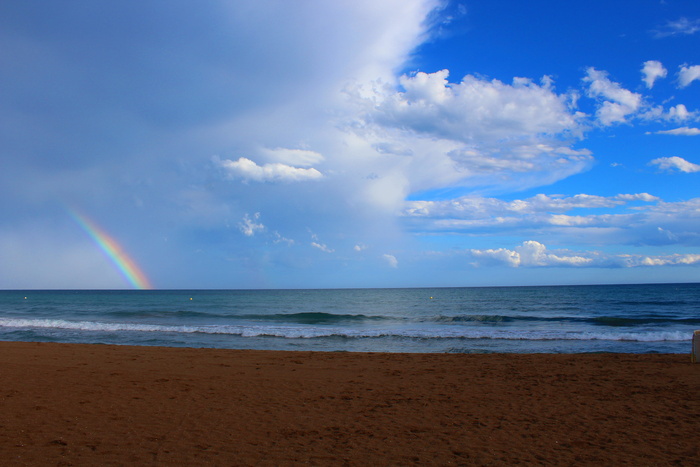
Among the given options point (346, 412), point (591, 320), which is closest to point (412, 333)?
point (346, 412)

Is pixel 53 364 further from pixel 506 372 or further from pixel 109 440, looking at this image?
pixel 506 372

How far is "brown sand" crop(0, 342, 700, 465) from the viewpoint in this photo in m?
5.57

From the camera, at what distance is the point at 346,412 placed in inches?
300

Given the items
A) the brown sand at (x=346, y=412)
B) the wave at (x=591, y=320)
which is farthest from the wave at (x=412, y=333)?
the wave at (x=591, y=320)

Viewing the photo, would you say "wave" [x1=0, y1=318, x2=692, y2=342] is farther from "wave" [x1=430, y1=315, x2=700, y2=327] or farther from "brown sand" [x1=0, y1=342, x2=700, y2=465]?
"wave" [x1=430, y1=315, x2=700, y2=327]

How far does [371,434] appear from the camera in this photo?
251 inches

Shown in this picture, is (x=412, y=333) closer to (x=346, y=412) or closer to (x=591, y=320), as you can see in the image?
(x=346, y=412)

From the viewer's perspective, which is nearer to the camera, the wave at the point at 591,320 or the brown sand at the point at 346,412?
the brown sand at the point at 346,412

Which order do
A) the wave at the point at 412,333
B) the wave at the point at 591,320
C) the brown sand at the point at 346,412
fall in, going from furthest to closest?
the wave at the point at 591,320, the wave at the point at 412,333, the brown sand at the point at 346,412

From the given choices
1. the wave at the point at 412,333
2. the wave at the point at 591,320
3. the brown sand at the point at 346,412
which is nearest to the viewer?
the brown sand at the point at 346,412

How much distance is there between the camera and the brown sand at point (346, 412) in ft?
18.3

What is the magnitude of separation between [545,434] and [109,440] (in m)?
6.00

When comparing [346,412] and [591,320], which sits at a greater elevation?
[346,412]

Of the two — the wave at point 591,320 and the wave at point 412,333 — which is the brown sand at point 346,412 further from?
the wave at point 591,320
